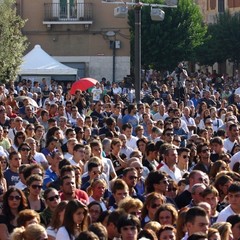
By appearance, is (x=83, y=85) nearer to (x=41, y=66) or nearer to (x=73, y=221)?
(x=41, y=66)

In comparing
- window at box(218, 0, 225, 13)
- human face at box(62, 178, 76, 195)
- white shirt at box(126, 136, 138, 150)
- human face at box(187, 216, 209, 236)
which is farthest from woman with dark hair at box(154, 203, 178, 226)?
window at box(218, 0, 225, 13)

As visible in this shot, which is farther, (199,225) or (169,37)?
(169,37)

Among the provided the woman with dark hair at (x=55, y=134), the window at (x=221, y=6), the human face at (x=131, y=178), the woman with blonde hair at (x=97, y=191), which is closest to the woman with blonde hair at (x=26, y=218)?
the woman with blonde hair at (x=97, y=191)

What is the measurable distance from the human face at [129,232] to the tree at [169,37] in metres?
40.3

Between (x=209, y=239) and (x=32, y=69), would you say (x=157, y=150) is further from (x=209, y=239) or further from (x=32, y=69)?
(x=32, y=69)

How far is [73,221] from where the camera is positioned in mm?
9805

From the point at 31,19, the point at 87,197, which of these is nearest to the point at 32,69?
the point at 31,19

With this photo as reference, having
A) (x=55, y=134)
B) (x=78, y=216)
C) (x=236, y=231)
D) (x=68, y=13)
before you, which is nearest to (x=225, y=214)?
(x=236, y=231)

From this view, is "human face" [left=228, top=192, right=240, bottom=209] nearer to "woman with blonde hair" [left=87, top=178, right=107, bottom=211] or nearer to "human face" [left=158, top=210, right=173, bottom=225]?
"human face" [left=158, top=210, right=173, bottom=225]

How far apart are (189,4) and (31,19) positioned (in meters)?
9.80

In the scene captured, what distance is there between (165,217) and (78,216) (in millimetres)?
967

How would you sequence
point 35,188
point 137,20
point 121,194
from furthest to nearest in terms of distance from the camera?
1. point 137,20
2. point 121,194
3. point 35,188

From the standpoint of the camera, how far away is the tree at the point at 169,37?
49.5 m

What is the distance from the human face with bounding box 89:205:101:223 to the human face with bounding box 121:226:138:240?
1375 millimetres
